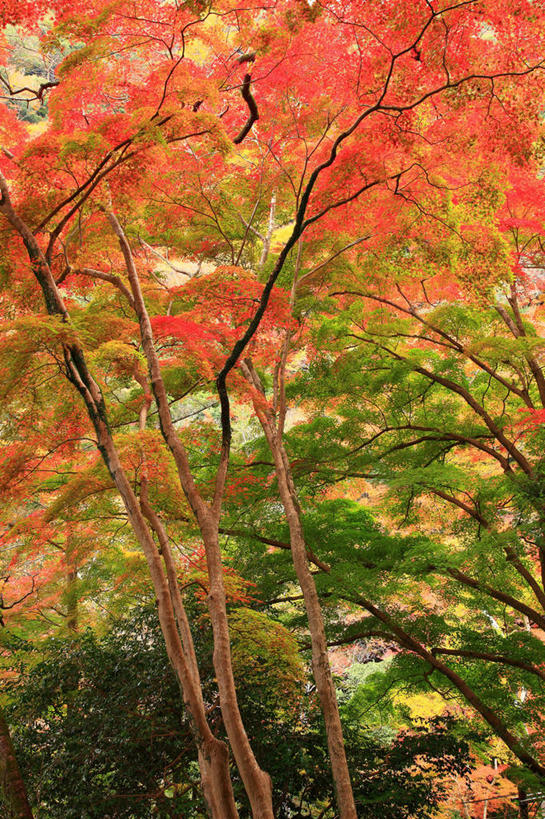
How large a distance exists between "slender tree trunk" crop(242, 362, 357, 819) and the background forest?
24mm

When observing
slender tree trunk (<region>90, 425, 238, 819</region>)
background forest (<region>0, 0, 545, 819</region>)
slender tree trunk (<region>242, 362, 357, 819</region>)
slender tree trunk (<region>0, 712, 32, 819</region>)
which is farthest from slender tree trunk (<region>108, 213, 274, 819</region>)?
slender tree trunk (<region>0, 712, 32, 819</region>)

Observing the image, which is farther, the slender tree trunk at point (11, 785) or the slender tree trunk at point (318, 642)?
the slender tree trunk at point (11, 785)

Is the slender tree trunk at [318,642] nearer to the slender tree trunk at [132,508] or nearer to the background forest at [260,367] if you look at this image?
the background forest at [260,367]

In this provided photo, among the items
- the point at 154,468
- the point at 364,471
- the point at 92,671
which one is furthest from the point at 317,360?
the point at 92,671

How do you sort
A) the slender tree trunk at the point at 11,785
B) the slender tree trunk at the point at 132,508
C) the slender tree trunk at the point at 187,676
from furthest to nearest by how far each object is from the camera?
1. the slender tree trunk at the point at 11,785
2. the slender tree trunk at the point at 132,508
3. the slender tree trunk at the point at 187,676

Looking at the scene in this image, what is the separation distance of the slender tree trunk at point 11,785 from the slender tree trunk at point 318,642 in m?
2.72

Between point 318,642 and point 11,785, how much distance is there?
299 centimetres

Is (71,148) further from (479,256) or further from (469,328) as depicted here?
(469,328)

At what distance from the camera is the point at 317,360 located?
22.8ft

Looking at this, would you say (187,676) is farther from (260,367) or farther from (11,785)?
(260,367)

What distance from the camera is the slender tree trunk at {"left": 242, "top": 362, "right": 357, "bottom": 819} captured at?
454 centimetres

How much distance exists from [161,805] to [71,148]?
558 cm

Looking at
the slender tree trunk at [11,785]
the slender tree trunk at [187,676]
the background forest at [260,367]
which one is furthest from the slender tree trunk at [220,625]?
the slender tree trunk at [11,785]

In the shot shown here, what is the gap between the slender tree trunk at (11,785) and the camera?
4961 millimetres
